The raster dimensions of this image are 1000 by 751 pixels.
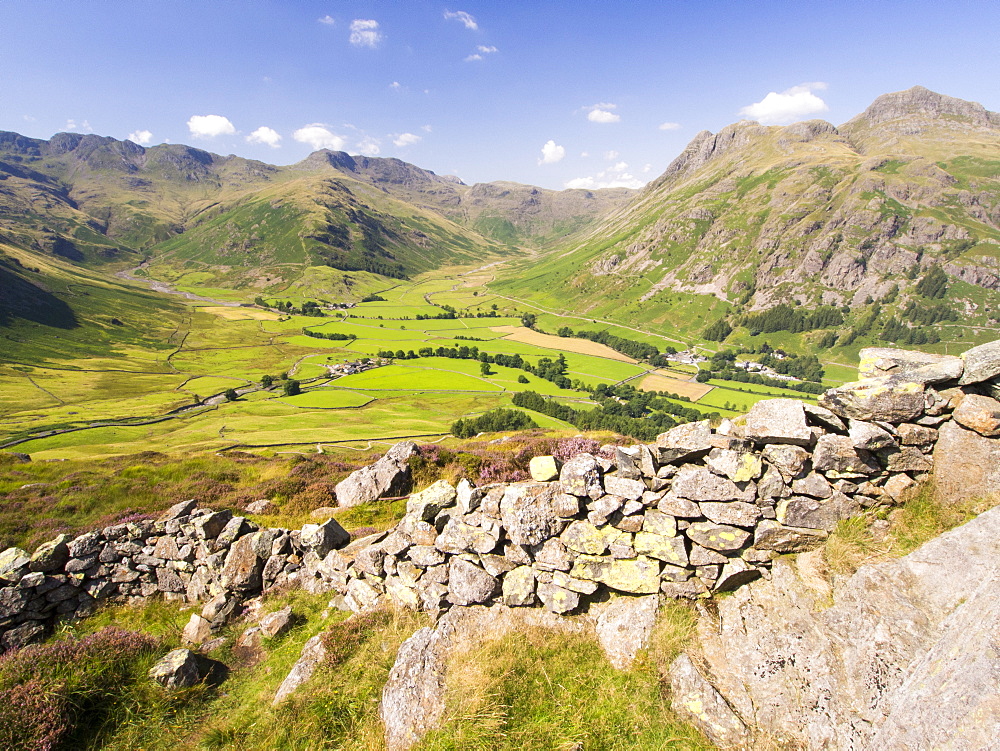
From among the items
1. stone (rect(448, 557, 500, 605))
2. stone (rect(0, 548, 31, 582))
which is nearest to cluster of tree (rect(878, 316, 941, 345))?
stone (rect(448, 557, 500, 605))

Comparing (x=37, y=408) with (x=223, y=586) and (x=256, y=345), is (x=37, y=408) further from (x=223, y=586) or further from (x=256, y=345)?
(x=223, y=586)

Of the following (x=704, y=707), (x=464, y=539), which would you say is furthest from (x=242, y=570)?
(x=704, y=707)

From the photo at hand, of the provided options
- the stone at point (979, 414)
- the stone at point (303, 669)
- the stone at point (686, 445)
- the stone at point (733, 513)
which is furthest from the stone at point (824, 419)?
the stone at point (303, 669)

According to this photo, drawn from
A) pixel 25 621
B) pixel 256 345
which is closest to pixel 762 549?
pixel 25 621

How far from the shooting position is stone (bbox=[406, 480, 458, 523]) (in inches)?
467

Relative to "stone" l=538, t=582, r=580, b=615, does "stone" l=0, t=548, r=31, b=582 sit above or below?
below

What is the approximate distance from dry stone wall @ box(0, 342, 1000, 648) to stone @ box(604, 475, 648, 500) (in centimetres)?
4

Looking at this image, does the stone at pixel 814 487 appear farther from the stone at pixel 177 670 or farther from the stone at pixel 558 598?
the stone at pixel 177 670

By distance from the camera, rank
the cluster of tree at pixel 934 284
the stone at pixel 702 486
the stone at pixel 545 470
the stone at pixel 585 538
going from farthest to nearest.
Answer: the cluster of tree at pixel 934 284, the stone at pixel 545 470, the stone at pixel 585 538, the stone at pixel 702 486

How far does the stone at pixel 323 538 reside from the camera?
518 inches

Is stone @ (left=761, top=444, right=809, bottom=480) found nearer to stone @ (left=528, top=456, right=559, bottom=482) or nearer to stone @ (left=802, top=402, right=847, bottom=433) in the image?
stone @ (left=802, top=402, right=847, bottom=433)

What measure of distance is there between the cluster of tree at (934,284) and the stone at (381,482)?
27492 cm

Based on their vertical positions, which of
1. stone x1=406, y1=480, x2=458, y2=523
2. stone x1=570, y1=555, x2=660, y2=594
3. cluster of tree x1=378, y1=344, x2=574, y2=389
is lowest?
cluster of tree x1=378, y1=344, x2=574, y2=389

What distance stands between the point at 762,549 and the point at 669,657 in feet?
10.5
